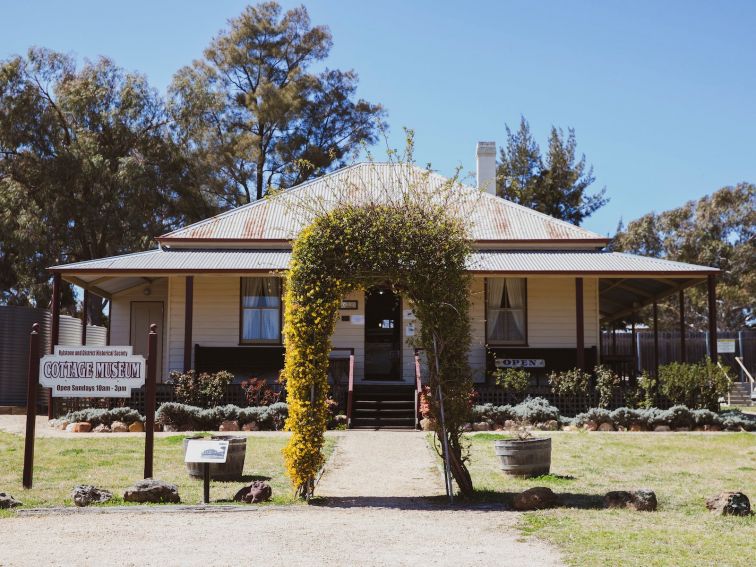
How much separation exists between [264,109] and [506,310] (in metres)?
20.9

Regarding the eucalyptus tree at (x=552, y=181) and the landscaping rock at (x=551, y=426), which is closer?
the landscaping rock at (x=551, y=426)

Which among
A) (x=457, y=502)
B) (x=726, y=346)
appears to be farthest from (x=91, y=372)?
(x=726, y=346)

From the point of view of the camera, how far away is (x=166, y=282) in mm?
22156

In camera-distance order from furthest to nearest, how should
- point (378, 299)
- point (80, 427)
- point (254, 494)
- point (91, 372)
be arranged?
1. point (378, 299)
2. point (80, 427)
3. point (91, 372)
4. point (254, 494)

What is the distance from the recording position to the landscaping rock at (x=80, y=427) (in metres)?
16.1

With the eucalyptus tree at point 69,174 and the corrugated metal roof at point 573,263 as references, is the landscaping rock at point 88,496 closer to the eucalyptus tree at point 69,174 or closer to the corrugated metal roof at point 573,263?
the corrugated metal roof at point 573,263

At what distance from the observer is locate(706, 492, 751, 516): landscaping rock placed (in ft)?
26.7

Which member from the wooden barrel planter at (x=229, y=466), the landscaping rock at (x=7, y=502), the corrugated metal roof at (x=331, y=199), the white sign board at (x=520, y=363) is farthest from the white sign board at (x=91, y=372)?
the white sign board at (x=520, y=363)

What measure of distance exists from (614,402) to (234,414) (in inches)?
304

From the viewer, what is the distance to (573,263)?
19203 mm

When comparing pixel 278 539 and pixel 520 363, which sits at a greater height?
pixel 520 363

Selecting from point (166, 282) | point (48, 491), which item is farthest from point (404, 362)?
point (48, 491)

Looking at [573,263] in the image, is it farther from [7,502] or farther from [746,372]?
[7,502]

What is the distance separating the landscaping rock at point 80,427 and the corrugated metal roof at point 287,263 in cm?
361
